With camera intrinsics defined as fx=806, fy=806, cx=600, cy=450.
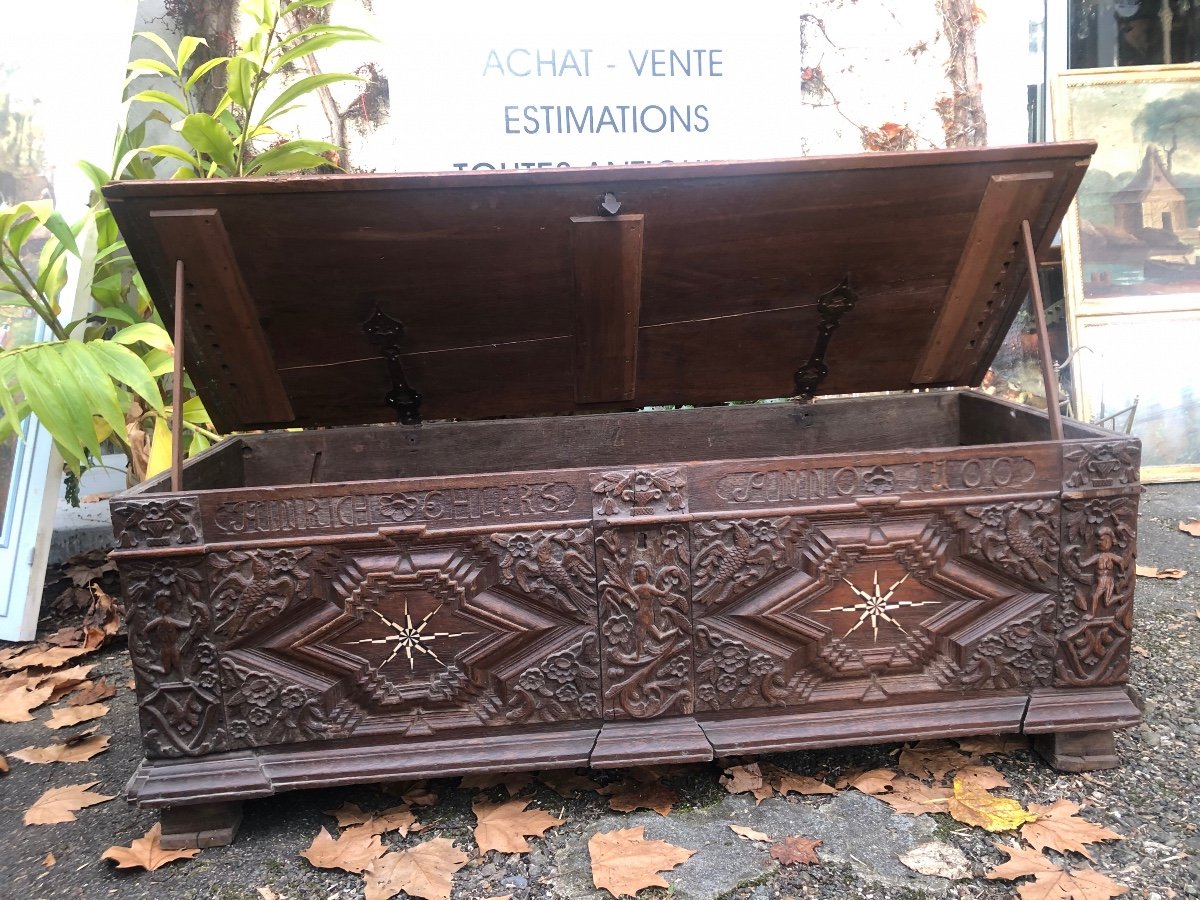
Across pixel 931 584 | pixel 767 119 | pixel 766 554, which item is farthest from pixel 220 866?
pixel 767 119

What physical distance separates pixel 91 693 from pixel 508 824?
168 cm

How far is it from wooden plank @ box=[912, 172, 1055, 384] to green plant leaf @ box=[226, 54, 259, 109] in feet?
8.67

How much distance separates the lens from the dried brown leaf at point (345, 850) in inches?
70.5

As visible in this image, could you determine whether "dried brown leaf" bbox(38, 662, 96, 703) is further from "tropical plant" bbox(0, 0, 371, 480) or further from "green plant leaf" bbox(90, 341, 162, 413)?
"green plant leaf" bbox(90, 341, 162, 413)

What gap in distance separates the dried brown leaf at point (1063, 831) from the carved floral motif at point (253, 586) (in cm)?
171

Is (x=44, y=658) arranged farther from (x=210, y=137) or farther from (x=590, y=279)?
(x=590, y=279)

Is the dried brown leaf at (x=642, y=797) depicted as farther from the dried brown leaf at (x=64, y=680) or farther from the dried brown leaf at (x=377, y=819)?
the dried brown leaf at (x=64, y=680)

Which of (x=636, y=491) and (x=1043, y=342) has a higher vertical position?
(x=1043, y=342)

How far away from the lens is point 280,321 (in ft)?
7.36

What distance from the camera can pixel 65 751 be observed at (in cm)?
234

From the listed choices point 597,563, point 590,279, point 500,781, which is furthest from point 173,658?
point 590,279

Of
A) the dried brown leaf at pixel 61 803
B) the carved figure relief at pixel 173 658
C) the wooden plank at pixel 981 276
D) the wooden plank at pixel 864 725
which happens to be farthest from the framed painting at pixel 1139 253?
the dried brown leaf at pixel 61 803

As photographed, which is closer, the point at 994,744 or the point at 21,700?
the point at 994,744

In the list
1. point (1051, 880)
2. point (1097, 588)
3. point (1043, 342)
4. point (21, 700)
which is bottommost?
point (1051, 880)
